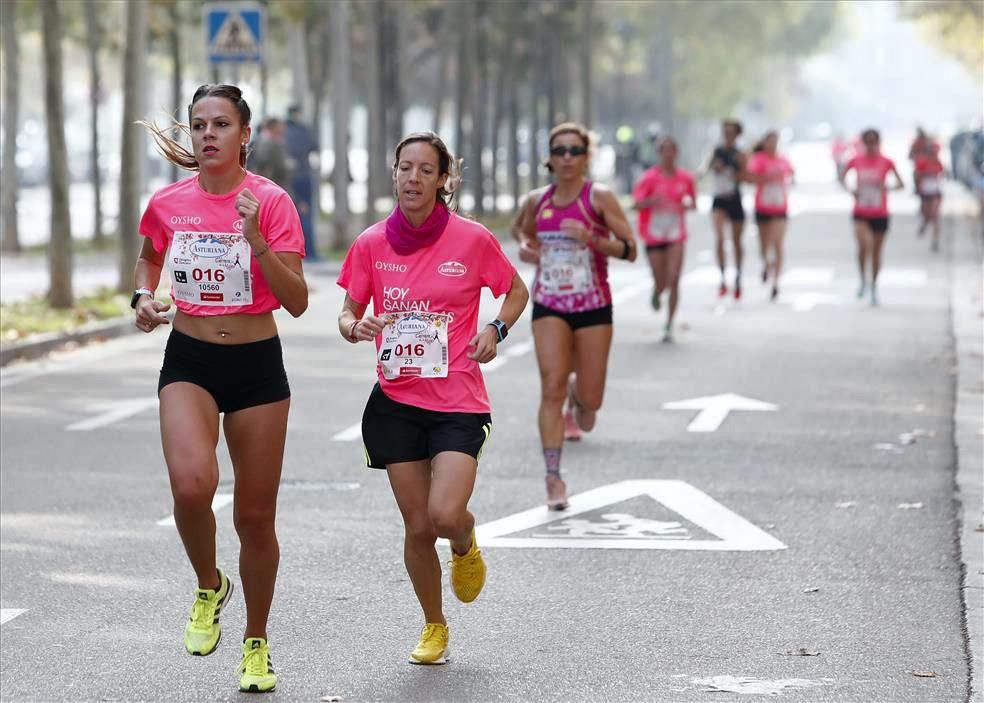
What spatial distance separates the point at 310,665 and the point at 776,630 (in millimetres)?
1673

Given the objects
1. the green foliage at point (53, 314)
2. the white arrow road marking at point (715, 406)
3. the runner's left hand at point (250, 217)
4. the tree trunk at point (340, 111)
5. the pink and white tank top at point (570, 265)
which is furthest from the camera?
the tree trunk at point (340, 111)

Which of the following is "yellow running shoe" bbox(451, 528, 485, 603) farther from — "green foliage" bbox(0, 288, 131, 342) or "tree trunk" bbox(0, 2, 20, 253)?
"tree trunk" bbox(0, 2, 20, 253)

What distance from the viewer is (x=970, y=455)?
11562 mm

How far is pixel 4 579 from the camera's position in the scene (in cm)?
842

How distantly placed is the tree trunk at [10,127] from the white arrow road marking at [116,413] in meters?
13.8

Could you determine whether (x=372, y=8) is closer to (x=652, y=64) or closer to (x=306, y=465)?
(x=306, y=465)

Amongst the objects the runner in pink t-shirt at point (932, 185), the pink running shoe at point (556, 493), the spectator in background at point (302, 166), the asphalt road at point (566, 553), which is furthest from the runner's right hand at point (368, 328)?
the runner in pink t-shirt at point (932, 185)

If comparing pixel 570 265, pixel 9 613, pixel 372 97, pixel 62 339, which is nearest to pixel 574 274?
pixel 570 265

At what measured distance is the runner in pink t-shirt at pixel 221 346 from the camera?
6.45 meters

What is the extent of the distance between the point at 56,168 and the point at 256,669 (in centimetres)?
1455

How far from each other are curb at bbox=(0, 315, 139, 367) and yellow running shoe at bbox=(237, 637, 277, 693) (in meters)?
10.5

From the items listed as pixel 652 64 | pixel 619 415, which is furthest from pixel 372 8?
pixel 652 64

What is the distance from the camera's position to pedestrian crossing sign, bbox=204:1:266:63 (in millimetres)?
24328

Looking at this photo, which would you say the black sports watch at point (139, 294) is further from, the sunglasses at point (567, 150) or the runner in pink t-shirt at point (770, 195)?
the runner in pink t-shirt at point (770, 195)
